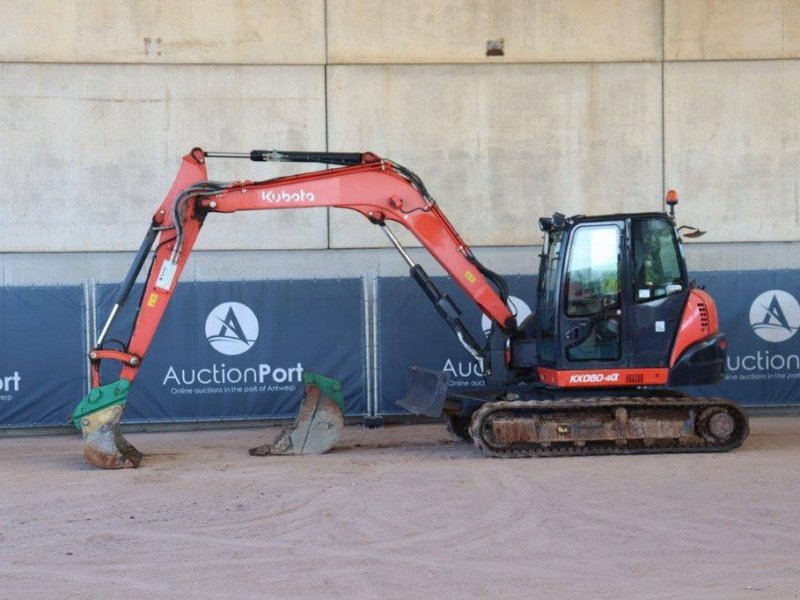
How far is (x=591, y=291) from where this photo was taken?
12.8m

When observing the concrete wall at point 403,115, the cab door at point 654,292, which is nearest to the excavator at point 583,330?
the cab door at point 654,292

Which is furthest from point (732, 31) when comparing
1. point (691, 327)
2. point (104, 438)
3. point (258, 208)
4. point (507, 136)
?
point (104, 438)

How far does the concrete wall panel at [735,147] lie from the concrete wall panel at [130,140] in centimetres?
568

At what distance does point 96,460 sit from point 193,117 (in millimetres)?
6779

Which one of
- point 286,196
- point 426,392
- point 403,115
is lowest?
point 426,392

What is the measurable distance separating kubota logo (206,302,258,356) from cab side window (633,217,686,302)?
5904 millimetres

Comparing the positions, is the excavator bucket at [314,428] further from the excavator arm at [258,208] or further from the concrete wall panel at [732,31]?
the concrete wall panel at [732,31]

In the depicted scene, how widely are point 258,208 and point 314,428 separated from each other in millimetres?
2671

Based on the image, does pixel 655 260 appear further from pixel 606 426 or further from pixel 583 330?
pixel 606 426

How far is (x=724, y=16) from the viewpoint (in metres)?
18.2

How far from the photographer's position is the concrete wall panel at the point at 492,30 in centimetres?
1777

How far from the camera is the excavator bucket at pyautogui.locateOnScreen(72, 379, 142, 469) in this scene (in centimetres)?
1230

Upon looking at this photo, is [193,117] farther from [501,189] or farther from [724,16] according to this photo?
[724,16]

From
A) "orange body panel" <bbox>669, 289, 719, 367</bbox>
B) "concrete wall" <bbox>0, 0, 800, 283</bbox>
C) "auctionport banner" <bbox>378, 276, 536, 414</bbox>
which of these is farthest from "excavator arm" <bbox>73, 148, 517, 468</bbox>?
"concrete wall" <bbox>0, 0, 800, 283</bbox>
